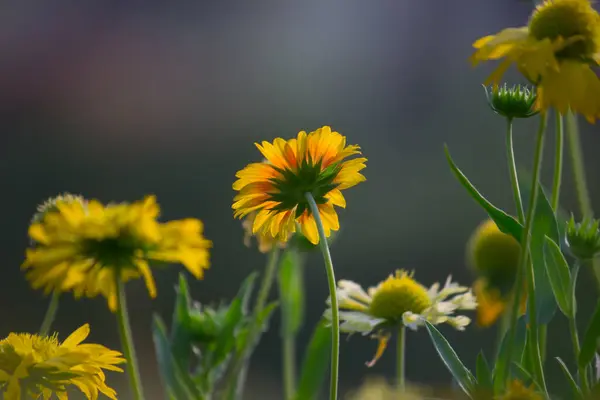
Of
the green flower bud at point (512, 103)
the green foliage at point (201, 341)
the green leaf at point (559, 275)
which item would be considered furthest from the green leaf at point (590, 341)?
the green foliage at point (201, 341)

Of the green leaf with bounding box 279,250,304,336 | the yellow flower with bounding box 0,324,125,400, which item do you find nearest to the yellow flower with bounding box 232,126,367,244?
the yellow flower with bounding box 0,324,125,400

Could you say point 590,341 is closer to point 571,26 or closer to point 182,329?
point 571,26

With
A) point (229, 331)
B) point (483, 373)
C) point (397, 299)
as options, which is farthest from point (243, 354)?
point (483, 373)

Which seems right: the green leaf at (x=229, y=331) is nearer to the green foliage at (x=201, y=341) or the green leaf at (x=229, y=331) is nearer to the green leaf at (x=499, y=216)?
the green foliage at (x=201, y=341)

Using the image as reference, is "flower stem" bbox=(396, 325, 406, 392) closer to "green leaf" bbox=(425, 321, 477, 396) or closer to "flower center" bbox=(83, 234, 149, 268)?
"green leaf" bbox=(425, 321, 477, 396)

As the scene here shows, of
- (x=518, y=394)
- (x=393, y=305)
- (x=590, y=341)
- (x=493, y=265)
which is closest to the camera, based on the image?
(x=518, y=394)
